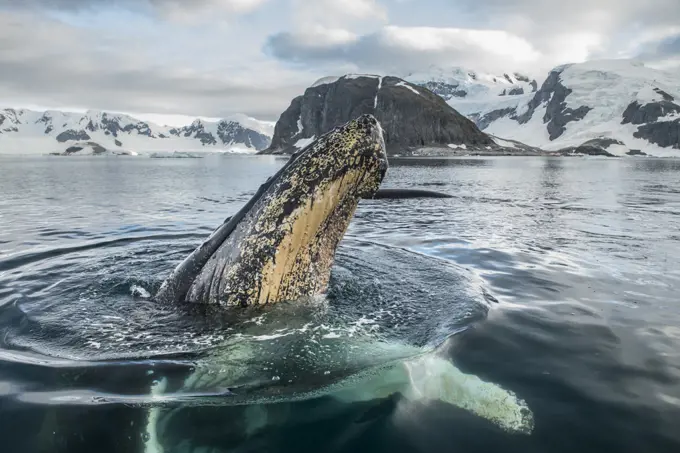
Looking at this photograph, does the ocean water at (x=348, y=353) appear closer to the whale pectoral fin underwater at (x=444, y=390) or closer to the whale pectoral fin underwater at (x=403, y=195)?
the whale pectoral fin underwater at (x=444, y=390)

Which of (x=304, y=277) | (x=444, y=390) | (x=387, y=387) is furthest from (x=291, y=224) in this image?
(x=444, y=390)

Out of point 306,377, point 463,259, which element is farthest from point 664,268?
point 306,377

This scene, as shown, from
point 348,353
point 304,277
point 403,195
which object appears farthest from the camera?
point 403,195

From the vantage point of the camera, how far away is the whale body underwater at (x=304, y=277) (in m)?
4.28

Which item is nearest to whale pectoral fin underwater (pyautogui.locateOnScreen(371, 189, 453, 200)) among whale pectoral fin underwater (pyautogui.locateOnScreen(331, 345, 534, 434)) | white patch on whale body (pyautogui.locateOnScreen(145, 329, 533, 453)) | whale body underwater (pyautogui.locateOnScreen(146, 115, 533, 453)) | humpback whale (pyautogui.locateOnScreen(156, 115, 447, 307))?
whale body underwater (pyautogui.locateOnScreen(146, 115, 533, 453))

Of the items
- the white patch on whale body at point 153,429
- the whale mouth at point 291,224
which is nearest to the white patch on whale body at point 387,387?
the white patch on whale body at point 153,429

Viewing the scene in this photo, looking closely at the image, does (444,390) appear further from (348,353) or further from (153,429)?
(153,429)

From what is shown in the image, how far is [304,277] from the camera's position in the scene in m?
6.36

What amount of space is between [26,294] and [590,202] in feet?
68.3

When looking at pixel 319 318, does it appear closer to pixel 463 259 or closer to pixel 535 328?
pixel 535 328

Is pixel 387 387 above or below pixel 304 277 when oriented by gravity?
below

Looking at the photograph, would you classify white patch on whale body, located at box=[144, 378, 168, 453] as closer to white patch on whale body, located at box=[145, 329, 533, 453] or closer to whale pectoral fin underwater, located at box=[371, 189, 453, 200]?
white patch on whale body, located at box=[145, 329, 533, 453]

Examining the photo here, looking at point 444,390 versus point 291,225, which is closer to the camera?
point 444,390

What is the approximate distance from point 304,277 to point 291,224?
900 mm
